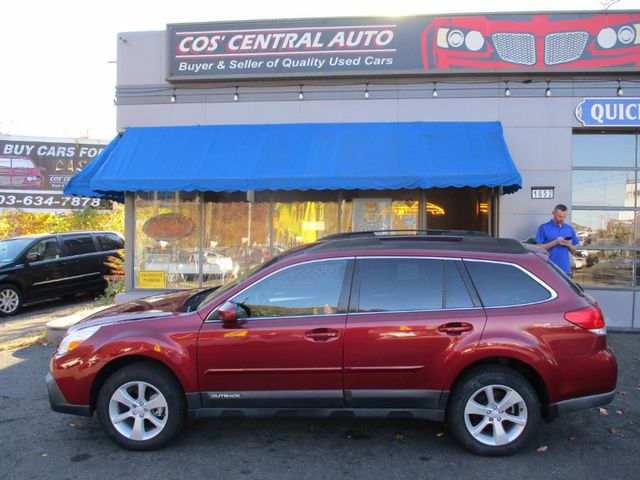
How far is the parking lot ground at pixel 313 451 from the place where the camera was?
3797mm

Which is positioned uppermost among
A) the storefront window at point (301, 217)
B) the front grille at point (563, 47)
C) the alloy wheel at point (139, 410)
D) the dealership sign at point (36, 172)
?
the front grille at point (563, 47)

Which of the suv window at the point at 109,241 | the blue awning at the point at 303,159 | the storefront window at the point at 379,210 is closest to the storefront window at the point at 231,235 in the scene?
the blue awning at the point at 303,159

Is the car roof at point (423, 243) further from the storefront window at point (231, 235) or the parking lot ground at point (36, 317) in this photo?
the parking lot ground at point (36, 317)

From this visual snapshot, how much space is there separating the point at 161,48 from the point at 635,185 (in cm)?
860

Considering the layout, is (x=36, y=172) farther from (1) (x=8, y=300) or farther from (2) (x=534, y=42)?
(2) (x=534, y=42)

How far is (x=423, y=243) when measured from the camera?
173 inches

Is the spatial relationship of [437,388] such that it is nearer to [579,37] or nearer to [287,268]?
[287,268]

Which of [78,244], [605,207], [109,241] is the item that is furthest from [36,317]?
[605,207]

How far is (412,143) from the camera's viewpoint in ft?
27.0

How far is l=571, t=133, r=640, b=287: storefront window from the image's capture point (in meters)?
8.75

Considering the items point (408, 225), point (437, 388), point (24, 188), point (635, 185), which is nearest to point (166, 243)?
point (408, 225)

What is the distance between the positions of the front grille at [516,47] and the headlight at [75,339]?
299 inches

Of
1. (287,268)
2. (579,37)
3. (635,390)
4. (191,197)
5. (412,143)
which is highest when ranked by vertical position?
(579,37)

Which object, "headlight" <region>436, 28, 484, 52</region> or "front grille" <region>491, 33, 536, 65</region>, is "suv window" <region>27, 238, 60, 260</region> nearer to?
"headlight" <region>436, 28, 484, 52</region>
